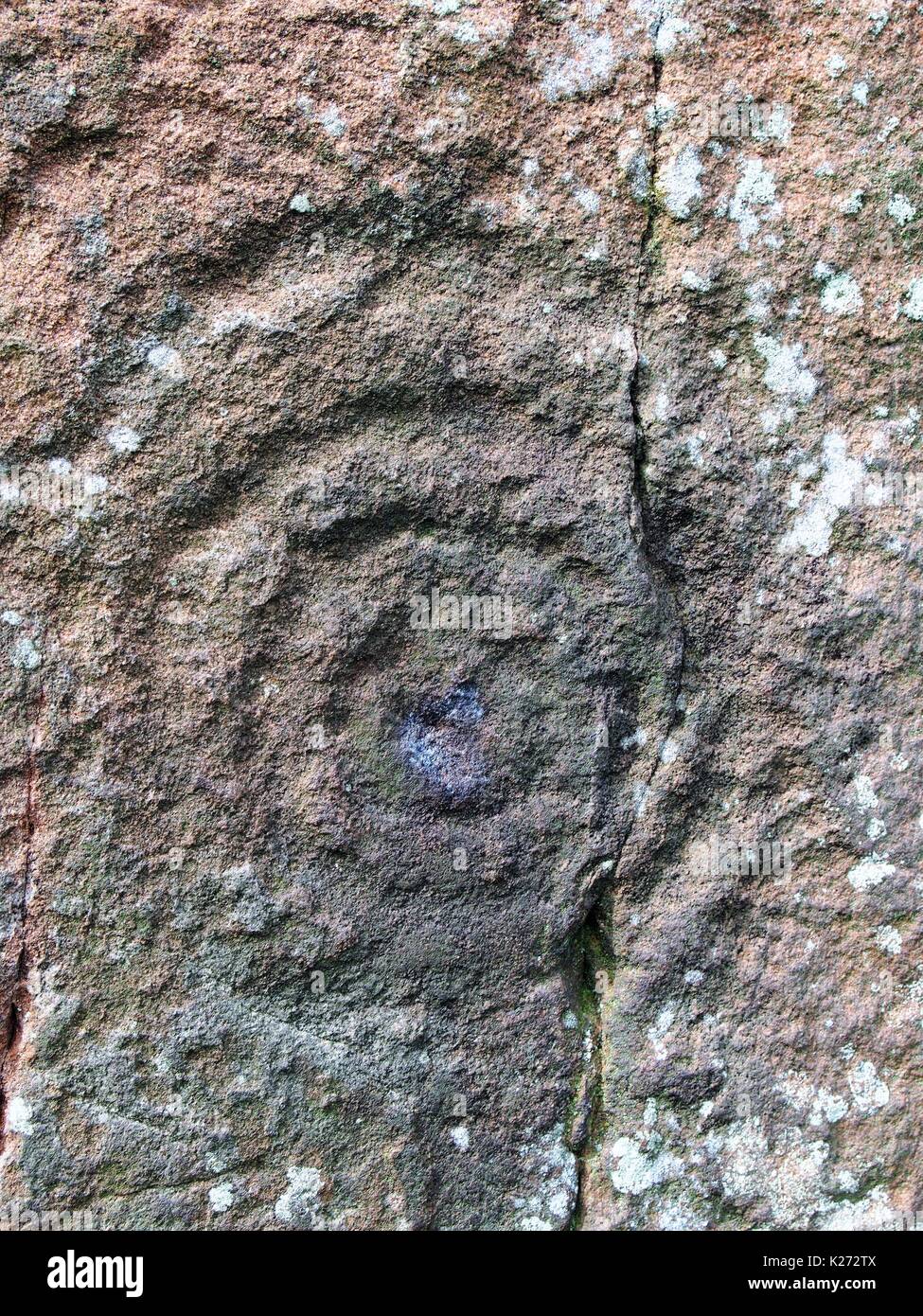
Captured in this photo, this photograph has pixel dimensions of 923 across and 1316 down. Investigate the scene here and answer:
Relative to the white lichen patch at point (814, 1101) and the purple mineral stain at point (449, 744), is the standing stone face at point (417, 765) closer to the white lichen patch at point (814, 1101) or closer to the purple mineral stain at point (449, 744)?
the purple mineral stain at point (449, 744)

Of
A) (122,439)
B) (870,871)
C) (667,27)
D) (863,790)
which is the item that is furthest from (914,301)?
(122,439)

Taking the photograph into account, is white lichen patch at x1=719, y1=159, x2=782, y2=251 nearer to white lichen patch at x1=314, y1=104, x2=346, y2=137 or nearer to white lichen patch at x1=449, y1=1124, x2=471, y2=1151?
white lichen patch at x1=314, y1=104, x2=346, y2=137

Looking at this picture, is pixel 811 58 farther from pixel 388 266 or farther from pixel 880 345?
pixel 388 266

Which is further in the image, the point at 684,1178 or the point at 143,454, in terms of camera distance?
the point at 684,1178

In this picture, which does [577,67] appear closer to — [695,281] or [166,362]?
[695,281]

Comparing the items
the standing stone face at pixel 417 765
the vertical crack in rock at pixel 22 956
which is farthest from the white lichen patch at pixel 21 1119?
the standing stone face at pixel 417 765

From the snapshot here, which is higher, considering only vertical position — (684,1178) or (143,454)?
(143,454)

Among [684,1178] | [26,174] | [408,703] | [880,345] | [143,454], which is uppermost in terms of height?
[26,174]

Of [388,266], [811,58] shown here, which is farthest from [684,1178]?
[811,58]
